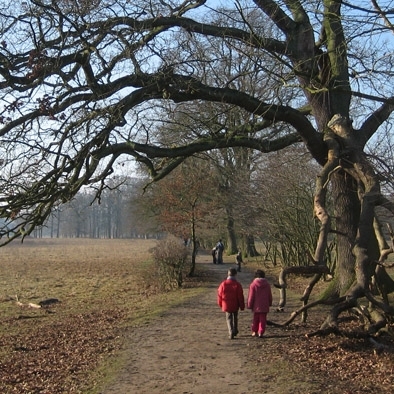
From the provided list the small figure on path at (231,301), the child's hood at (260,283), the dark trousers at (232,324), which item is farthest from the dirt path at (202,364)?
the child's hood at (260,283)

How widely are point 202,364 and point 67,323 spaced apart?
22.2 ft

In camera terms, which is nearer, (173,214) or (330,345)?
(330,345)

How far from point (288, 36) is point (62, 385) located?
896cm

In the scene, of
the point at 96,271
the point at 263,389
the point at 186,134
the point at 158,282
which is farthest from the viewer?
the point at 96,271

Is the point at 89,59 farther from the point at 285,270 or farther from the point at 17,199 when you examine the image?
the point at 285,270

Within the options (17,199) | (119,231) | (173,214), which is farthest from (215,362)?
(119,231)

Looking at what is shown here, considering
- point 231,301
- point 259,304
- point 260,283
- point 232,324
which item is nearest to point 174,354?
point 232,324

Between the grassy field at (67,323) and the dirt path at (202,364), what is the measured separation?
23.4 inches

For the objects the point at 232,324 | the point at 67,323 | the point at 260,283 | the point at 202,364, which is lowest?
the point at 67,323

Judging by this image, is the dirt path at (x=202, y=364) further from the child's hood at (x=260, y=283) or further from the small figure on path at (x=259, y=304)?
Answer: the child's hood at (x=260, y=283)

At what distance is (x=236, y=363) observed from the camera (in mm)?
8203

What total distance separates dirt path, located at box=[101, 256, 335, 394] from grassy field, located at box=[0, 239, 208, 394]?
594 mm

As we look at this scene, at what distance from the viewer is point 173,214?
25.6m

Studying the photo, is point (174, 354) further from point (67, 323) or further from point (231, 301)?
point (67, 323)
